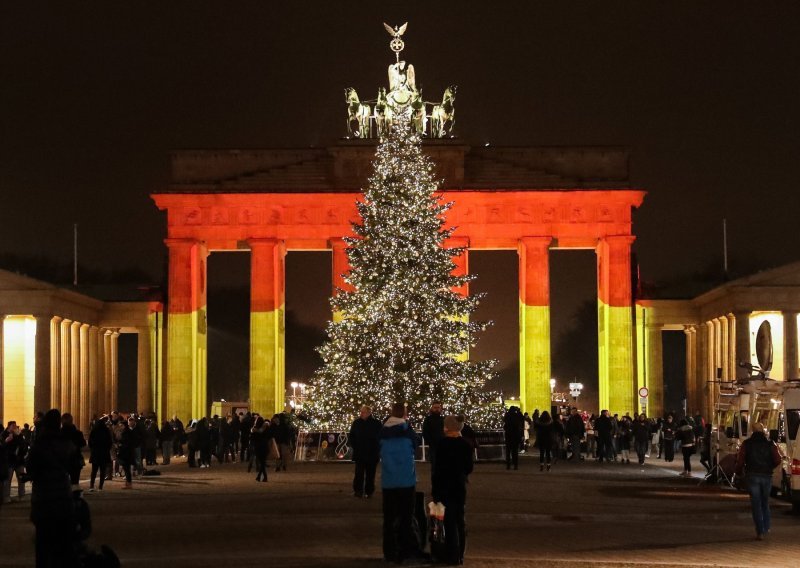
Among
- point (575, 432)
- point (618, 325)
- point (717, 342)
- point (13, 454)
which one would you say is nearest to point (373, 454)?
point (13, 454)

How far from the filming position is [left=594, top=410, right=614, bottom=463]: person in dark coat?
172ft

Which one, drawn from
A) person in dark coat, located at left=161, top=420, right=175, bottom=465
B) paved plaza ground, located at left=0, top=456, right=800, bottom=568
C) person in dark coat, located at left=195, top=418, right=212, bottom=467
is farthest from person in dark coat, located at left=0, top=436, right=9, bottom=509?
person in dark coat, located at left=161, top=420, right=175, bottom=465

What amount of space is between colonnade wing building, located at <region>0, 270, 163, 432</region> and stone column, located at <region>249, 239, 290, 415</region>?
5.40 metres

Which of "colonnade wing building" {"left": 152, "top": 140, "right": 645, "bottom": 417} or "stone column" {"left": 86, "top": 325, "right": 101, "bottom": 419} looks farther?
"stone column" {"left": 86, "top": 325, "right": 101, "bottom": 419}

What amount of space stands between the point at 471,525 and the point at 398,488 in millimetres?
5230

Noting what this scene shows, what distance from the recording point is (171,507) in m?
29.5

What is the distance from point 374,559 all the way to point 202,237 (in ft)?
205

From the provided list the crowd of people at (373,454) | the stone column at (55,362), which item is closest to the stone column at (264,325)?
the stone column at (55,362)

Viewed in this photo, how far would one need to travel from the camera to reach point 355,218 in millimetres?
81125

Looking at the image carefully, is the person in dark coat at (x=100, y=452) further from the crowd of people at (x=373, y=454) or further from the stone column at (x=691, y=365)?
the stone column at (x=691, y=365)

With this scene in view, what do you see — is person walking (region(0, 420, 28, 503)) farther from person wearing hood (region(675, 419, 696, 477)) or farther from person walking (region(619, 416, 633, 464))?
Answer: person walking (region(619, 416, 633, 464))

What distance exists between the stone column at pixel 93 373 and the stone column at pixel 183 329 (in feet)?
15.6

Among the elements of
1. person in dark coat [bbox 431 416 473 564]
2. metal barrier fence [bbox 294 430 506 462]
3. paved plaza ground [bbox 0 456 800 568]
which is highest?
person in dark coat [bbox 431 416 473 564]

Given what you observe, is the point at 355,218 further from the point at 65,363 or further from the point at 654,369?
the point at 654,369
